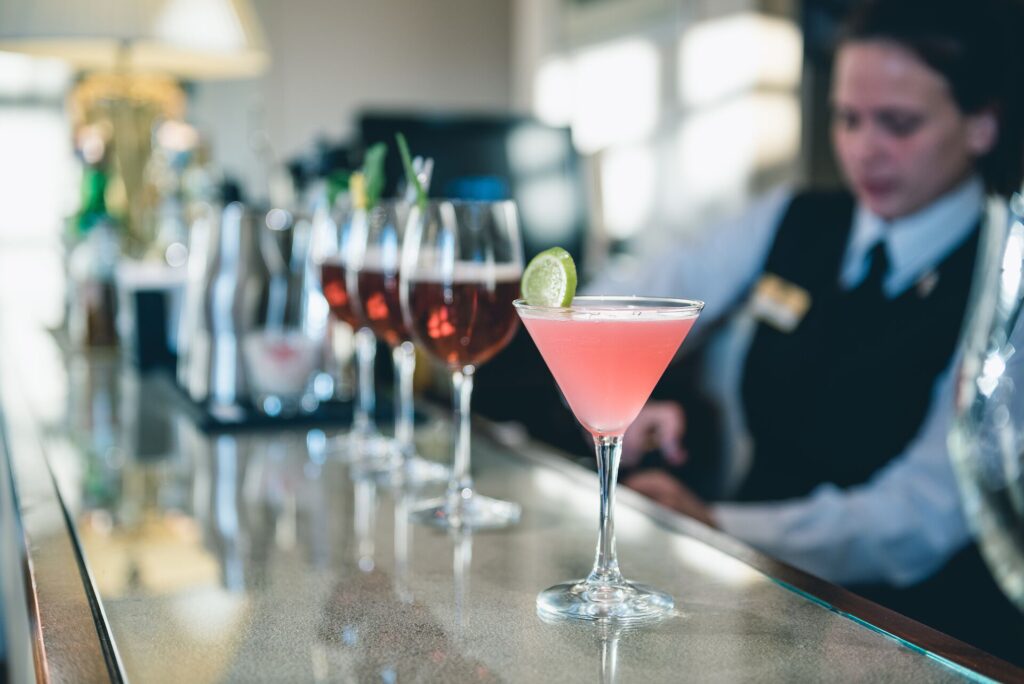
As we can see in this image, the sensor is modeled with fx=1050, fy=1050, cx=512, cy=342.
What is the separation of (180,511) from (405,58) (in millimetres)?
6618

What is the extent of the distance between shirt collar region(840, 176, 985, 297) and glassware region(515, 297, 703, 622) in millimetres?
1218

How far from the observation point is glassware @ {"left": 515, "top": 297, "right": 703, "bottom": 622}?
699 millimetres

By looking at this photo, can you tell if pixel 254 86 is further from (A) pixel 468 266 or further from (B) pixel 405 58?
(A) pixel 468 266

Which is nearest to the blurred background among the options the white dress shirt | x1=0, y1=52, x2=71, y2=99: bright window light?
x1=0, y1=52, x2=71, y2=99: bright window light

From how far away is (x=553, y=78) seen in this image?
5.23m

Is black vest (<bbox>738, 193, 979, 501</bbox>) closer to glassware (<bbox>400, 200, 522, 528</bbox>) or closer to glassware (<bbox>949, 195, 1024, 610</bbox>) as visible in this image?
glassware (<bbox>400, 200, 522, 528</bbox>)

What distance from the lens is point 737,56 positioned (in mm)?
3656

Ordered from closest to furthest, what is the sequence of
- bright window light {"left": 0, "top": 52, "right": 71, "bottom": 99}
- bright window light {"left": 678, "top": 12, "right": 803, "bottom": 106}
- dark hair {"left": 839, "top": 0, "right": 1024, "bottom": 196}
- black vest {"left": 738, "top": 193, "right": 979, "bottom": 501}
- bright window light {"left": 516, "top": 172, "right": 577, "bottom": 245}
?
black vest {"left": 738, "top": 193, "right": 979, "bottom": 501} → dark hair {"left": 839, "top": 0, "right": 1024, "bottom": 196} → bright window light {"left": 516, "top": 172, "right": 577, "bottom": 245} → bright window light {"left": 678, "top": 12, "right": 803, "bottom": 106} → bright window light {"left": 0, "top": 52, "right": 71, "bottom": 99}

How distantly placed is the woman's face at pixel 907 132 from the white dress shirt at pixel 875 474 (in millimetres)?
38

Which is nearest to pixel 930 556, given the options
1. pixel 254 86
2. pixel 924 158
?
pixel 924 158

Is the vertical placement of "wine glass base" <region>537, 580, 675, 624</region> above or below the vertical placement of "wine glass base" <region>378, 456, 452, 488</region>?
above

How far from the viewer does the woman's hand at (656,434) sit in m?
2.02

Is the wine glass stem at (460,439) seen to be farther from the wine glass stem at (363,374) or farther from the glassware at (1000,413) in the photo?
the glassware at (1000,413)

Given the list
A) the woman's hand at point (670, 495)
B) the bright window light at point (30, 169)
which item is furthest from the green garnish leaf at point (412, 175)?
the bright window light at point (30, 169)
